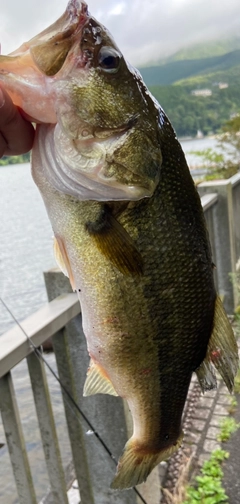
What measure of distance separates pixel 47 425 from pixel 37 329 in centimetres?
A: 50

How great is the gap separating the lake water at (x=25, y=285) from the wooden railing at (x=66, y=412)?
1638 millimetres

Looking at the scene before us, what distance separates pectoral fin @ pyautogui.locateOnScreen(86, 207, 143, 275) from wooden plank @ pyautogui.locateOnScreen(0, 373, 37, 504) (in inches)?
32.5

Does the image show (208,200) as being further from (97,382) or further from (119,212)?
(119,212)

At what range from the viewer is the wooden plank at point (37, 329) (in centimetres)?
169

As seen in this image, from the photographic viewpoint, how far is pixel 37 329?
1874 mm

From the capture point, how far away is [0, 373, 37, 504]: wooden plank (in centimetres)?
177

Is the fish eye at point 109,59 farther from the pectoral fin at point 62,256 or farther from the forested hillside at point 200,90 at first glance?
the forested hillside at point 200,90

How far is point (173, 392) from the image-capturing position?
4.79ft

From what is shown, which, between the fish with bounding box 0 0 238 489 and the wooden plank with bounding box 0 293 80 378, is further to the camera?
the wooden plank with bounding box 0 293 80 378

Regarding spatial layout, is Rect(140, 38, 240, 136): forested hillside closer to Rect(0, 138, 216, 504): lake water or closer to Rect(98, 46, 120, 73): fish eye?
Rect(0, 138, 216, 504): lake water

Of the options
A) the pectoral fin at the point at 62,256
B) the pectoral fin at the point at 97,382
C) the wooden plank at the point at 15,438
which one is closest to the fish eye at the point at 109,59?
the pectoral fin at the point at 62,256

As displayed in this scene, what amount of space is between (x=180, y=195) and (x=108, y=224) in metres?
0.24

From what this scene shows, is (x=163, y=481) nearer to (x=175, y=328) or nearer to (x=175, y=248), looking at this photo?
(x=175, y=328)

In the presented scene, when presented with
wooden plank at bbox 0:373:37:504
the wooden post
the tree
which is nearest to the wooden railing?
wooden plank at bbox 0:373:37:504
